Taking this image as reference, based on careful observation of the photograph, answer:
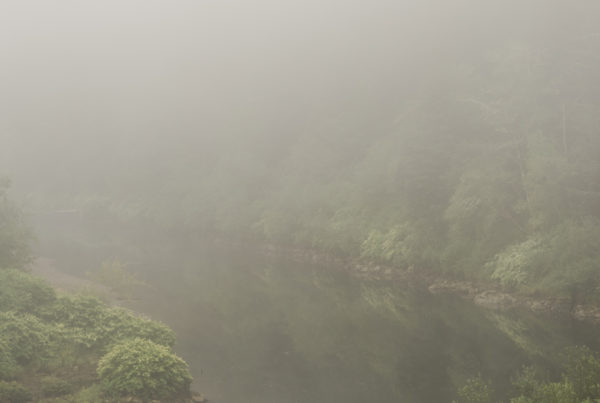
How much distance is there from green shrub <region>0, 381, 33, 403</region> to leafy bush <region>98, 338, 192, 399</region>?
2.08 metres

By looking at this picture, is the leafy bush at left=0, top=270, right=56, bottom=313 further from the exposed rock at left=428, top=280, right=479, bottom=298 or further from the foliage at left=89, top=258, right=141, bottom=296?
the exposed rock at left=428, top=280, right=479, bottom=298

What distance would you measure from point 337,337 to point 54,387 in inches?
532

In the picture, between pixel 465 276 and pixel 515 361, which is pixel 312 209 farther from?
pixel 515 361

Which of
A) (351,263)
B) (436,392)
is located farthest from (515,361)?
(351,263)

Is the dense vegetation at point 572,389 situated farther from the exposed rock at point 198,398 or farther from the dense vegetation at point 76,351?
the dense vegetation at point 76,351

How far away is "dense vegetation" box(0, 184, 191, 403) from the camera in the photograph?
15633mm

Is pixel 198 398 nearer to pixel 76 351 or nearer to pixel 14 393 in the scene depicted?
pixel 76 351

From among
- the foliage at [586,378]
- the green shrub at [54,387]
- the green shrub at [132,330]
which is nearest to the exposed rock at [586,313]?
the foliage at [586,378]

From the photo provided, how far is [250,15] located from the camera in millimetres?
124812

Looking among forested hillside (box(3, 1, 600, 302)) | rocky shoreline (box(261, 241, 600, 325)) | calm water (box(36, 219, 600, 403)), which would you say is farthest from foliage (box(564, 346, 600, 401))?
forested hillside (box(3, 1, 600, 302))

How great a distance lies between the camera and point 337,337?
25484mm

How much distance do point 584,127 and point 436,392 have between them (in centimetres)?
2260

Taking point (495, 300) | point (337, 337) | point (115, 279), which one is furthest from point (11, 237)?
point (495, 300)

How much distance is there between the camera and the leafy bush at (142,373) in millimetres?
15734
